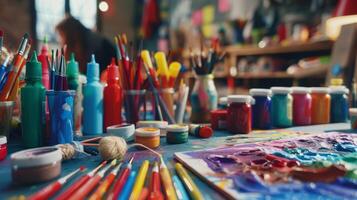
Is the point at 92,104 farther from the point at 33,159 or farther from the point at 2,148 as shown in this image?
the point at 33,159

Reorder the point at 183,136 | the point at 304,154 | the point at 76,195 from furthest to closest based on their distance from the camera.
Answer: the point at 183,136 < the point at 304,154 < the point at 76,195

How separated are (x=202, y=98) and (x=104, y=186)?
24.4 inches

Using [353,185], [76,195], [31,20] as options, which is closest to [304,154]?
[353,185]

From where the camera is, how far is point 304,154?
22.3 inches

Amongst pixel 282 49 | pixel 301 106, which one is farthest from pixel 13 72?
pixel 282 49

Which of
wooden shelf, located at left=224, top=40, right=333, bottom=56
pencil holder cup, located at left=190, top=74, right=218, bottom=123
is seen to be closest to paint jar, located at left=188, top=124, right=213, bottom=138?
pencil holder cup, located at left=190, top=74, right=218, bottom=123

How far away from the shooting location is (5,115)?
0.65m

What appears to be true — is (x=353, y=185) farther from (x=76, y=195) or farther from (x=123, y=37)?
(x=123, y=37)

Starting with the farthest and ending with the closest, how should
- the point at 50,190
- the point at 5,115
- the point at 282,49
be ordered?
1. the point at 282,49
2. the point at 5,115
3. the point at 50,190

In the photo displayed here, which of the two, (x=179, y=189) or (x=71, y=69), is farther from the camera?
(x=71, y=69)

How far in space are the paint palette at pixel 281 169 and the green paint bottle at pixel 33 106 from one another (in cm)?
30

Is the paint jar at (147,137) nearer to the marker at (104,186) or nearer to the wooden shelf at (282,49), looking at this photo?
the marker at (104,186)

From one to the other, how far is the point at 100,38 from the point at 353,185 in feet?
5.86

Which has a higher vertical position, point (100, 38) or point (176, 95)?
point (100, 38)
